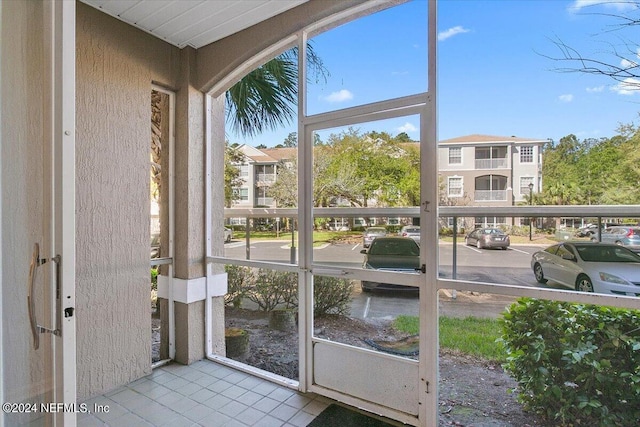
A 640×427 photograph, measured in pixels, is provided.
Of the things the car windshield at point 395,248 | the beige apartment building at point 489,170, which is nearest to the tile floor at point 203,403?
the car windshield at point 395,248

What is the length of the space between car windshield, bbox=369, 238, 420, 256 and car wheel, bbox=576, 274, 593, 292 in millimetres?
837

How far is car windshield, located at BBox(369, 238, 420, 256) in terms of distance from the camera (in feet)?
7.09

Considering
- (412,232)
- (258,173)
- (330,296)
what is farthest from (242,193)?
(412,232)

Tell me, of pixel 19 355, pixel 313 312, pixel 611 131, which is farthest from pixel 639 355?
pixel 19 355

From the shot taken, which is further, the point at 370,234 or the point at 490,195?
the point at 370,234

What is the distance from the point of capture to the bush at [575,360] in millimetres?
1643

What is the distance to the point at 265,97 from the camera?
306cm

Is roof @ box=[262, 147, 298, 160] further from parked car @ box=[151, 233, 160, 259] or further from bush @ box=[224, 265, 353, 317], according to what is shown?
parked car @ box=[151, 233, 160, 259]

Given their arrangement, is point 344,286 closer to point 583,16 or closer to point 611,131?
point 611,131

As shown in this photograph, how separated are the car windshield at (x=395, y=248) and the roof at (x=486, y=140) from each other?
0.68 m

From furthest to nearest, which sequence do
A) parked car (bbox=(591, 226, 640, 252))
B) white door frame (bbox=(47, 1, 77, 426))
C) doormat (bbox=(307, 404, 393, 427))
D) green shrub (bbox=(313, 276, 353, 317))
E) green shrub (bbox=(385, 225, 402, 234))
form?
green shrub (bbox=(313, 276, 353, 317)), green shrub (bbox=(385, 225, 402, 234)), doormat (bbox=(307, 404, 393, 427)), parked car (bbox=(591, 226, 640, 252)), white door frame (bbox=(47, 1, 77, 426))

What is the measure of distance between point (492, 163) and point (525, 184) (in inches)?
8.2

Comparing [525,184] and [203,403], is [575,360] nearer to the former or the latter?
[525,184]

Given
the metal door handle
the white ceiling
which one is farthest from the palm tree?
the metal door handle
